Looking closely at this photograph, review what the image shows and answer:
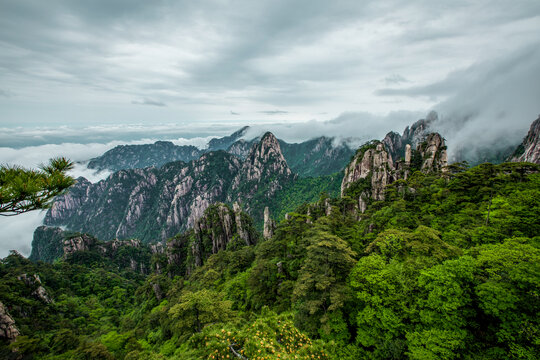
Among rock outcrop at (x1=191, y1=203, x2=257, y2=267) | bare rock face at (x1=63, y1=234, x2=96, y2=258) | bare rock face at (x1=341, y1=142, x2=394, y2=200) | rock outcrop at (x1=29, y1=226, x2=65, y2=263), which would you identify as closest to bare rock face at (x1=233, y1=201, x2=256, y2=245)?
rock outcrop at (x1=191, y1=203, x2=257, y2=267)

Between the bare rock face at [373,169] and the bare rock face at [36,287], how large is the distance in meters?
86.0

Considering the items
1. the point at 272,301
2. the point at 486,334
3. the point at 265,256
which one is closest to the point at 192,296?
the point at 272,301

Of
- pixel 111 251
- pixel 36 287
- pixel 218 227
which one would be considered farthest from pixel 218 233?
pixel 111 251

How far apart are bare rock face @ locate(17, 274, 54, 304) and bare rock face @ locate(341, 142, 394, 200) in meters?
86.0

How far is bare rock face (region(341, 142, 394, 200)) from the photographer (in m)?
60.7

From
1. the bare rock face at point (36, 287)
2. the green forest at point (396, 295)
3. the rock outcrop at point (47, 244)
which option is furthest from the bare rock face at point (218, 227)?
the rock outcrop at point (47, 244)

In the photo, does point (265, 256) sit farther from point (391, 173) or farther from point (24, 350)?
point (391, 173)

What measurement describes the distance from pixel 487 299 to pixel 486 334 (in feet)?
6.56

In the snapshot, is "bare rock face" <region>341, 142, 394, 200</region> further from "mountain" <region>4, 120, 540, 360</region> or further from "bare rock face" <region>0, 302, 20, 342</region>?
"bare rock face" <region>0, 302, 20, 342</region>

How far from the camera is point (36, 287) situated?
51.7 meters

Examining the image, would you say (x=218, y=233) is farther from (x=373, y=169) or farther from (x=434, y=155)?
(x=434, y=155)

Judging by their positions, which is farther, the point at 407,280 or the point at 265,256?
the point at 265,256

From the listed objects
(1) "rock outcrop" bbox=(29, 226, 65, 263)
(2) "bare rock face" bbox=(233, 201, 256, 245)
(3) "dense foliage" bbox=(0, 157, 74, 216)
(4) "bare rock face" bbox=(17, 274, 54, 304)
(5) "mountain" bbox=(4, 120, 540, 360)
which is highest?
(3) "dense foliage" bbox=(0, 157, 74, 216)

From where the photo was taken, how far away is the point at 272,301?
26.1 meters
